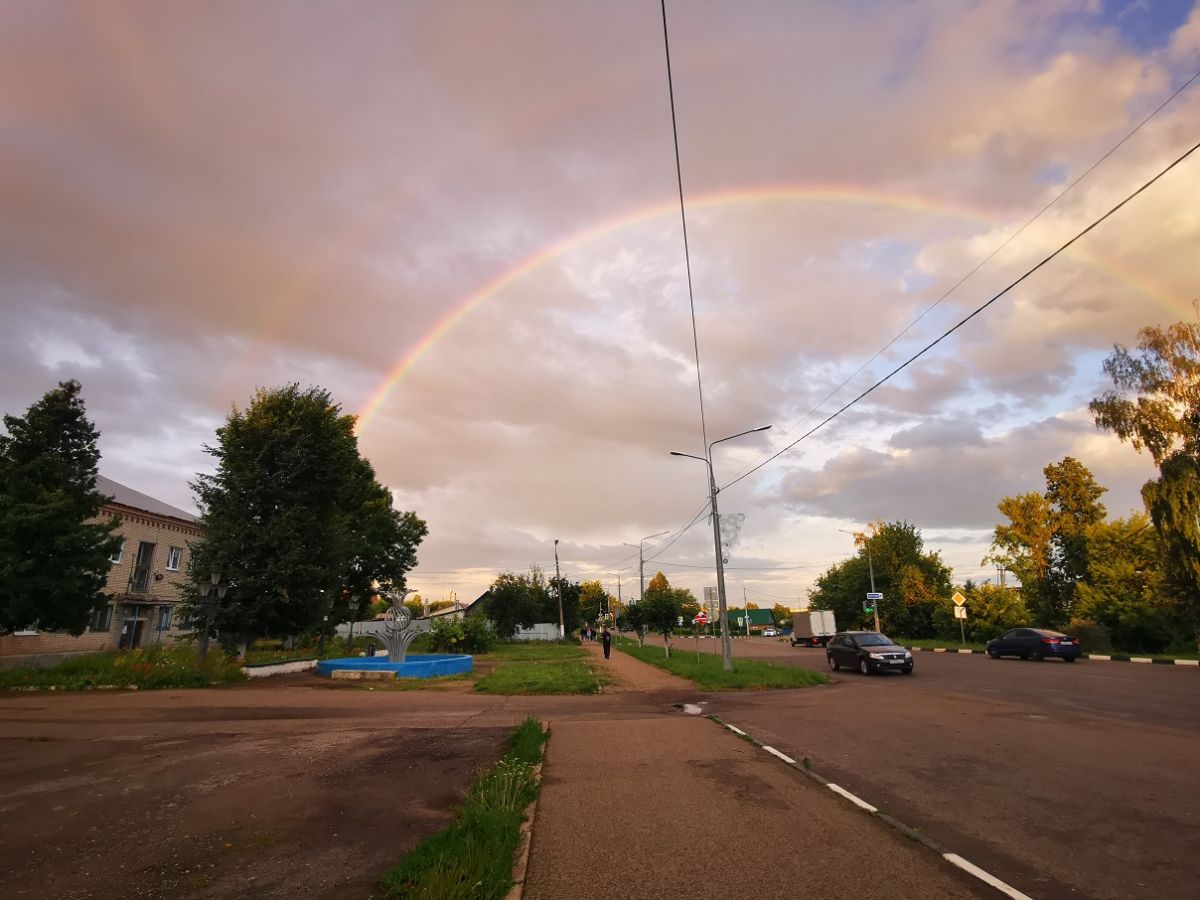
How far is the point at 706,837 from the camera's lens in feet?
18.6

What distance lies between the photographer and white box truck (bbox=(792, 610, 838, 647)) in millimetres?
53562

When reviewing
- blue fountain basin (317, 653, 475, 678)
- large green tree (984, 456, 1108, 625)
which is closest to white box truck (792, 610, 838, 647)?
large green tree (984, 456, 1108, 625)

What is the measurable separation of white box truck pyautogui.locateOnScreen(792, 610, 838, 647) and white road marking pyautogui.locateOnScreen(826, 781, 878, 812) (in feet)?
161

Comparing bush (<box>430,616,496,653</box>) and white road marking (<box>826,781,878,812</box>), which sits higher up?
bush (<box>430,616,496,653</box>)

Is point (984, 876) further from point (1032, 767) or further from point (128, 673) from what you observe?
point (128, 673)

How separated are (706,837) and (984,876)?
2.08 meters

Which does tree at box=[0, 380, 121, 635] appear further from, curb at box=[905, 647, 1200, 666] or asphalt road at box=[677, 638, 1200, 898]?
curb at box=[905, 647, 1200, 666]

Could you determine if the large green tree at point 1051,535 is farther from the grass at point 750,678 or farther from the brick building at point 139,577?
the brick building at point 139,577

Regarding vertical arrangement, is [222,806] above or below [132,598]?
below

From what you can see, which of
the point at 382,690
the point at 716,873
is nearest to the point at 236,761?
the point at 716,873

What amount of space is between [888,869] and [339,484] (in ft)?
92.3

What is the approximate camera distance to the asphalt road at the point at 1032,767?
5.12 m

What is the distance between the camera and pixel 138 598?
33656 millimetres

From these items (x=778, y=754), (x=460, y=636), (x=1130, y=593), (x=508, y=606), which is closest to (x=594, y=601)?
(x=508, y=606)
